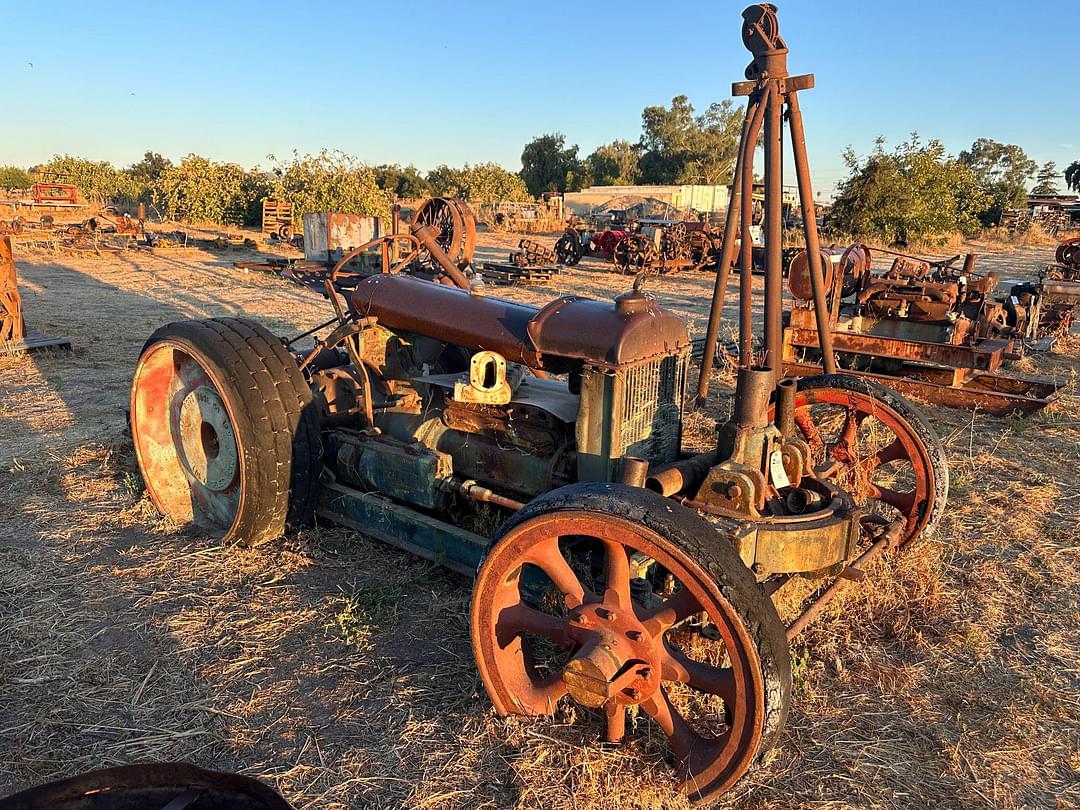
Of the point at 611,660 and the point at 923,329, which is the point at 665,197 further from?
the point at 611,660

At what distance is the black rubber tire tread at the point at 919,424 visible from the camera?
141 inches

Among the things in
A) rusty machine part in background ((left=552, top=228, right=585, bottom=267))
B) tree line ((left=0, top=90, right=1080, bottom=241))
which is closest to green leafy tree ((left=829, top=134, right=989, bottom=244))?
tree line ((left=0, top=90, right=1080, bottom=241))

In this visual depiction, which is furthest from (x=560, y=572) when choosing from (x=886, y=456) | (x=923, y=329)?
(x=923, y=329)

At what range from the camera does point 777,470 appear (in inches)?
115

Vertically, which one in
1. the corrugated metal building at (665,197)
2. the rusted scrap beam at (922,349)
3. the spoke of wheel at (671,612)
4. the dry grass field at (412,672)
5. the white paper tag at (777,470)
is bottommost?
the dry grass field at (412,672)

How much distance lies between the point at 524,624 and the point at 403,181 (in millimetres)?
50104

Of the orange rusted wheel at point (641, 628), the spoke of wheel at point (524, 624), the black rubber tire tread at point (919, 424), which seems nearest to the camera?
the orange rusted wheel at point (641, 628)

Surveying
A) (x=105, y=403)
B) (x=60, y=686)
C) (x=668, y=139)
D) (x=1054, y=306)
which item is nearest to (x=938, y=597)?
(x=60, y=686)

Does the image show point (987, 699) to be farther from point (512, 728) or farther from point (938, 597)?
point (512, 728)

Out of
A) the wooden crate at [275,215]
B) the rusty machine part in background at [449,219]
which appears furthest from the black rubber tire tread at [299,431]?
the wooden crate at [275,215]

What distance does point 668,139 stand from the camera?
60375 mm

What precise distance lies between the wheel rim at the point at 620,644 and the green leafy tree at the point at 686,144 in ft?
184

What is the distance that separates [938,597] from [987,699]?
713 mm

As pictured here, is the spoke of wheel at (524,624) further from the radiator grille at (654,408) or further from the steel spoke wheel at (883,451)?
the steel spoke wheel at (883,451)
